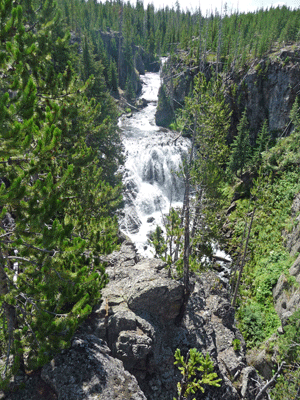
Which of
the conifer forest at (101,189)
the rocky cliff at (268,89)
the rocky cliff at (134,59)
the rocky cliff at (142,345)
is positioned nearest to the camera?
the conifer forest at (101,189)

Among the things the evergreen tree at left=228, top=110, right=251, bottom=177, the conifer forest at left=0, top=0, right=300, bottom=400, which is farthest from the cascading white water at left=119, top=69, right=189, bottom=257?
the evergreen tree at left=228, top=110, right=251, bottom=177

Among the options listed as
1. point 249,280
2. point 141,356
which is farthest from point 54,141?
point 249,280

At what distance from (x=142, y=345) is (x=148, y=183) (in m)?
29.0

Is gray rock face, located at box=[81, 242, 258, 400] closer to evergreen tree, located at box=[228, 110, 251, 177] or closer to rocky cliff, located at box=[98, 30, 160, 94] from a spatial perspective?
evergreen tree, located at box=[228, 110, 251, 177]

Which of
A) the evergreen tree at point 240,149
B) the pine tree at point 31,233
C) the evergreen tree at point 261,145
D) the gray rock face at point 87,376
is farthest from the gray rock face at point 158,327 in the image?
the evergreen tree at point 261,145

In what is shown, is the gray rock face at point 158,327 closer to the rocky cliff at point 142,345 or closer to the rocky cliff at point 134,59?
the rocky cliff at point 142,345

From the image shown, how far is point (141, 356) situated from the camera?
8742 mm

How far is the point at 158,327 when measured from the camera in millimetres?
10344

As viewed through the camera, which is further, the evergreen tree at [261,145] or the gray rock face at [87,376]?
the evergreen tree at [261,145]

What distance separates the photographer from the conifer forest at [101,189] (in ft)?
18.4

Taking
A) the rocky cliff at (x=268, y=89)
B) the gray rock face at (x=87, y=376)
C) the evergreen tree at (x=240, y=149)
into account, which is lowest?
the gray rock face at (x=87, y=376)

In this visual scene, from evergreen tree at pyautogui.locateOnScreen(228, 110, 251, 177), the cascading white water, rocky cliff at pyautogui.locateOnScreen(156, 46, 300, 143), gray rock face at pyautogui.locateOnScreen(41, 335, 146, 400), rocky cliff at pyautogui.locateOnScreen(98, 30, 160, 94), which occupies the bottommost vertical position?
the cascading white water

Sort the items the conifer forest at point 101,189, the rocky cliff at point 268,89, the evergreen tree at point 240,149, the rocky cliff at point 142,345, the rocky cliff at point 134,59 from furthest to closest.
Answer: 1. the rocky cliff at point 134,59
2. the rocky cliff at point 268,89
3. the evergreen tree at point 240,149
4. the rocky cliff at point 142,345
5. the conifer forest at point 101,189

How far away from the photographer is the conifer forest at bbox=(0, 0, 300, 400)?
5602 mm
